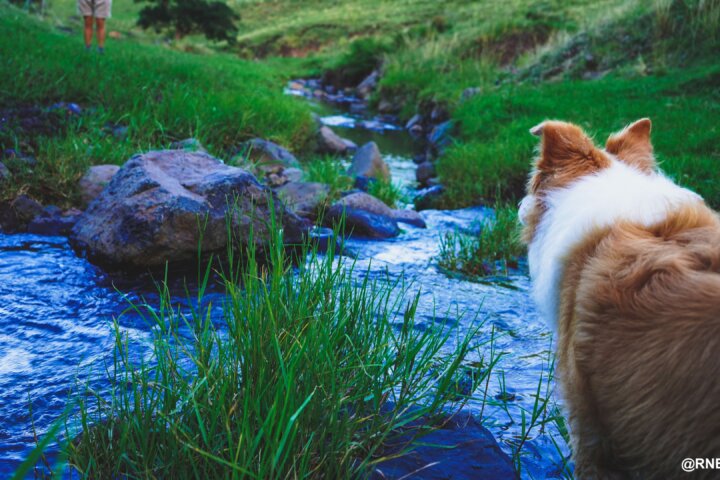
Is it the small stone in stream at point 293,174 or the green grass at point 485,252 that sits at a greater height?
the small stone in stream at point 293,174

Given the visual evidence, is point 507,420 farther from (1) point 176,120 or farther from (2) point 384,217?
(1) point 176,120

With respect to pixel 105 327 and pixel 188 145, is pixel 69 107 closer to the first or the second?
pixel 188 145

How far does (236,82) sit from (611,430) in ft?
41.2

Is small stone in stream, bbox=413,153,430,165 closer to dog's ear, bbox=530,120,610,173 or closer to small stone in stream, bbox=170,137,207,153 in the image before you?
small stone in stream, bbox=170,137,207,153

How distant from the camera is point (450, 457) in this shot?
7.90ft

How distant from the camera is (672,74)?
35.4 ft

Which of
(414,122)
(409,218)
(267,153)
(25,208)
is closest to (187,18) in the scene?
(414,122)

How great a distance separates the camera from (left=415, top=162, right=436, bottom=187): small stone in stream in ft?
31.2

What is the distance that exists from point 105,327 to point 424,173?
22.0ft

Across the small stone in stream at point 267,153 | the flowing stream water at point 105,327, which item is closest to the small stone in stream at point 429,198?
the small stone in stream at point 267,153

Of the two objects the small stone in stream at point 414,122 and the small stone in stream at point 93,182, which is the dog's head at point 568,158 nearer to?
the small stone in stream at point 93,182

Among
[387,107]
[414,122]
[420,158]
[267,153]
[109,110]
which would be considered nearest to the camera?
[109,110]

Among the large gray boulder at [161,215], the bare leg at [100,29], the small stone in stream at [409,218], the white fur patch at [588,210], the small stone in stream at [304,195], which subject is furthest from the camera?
the bare leg at [100,29]

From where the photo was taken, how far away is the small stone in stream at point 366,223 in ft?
20.4
